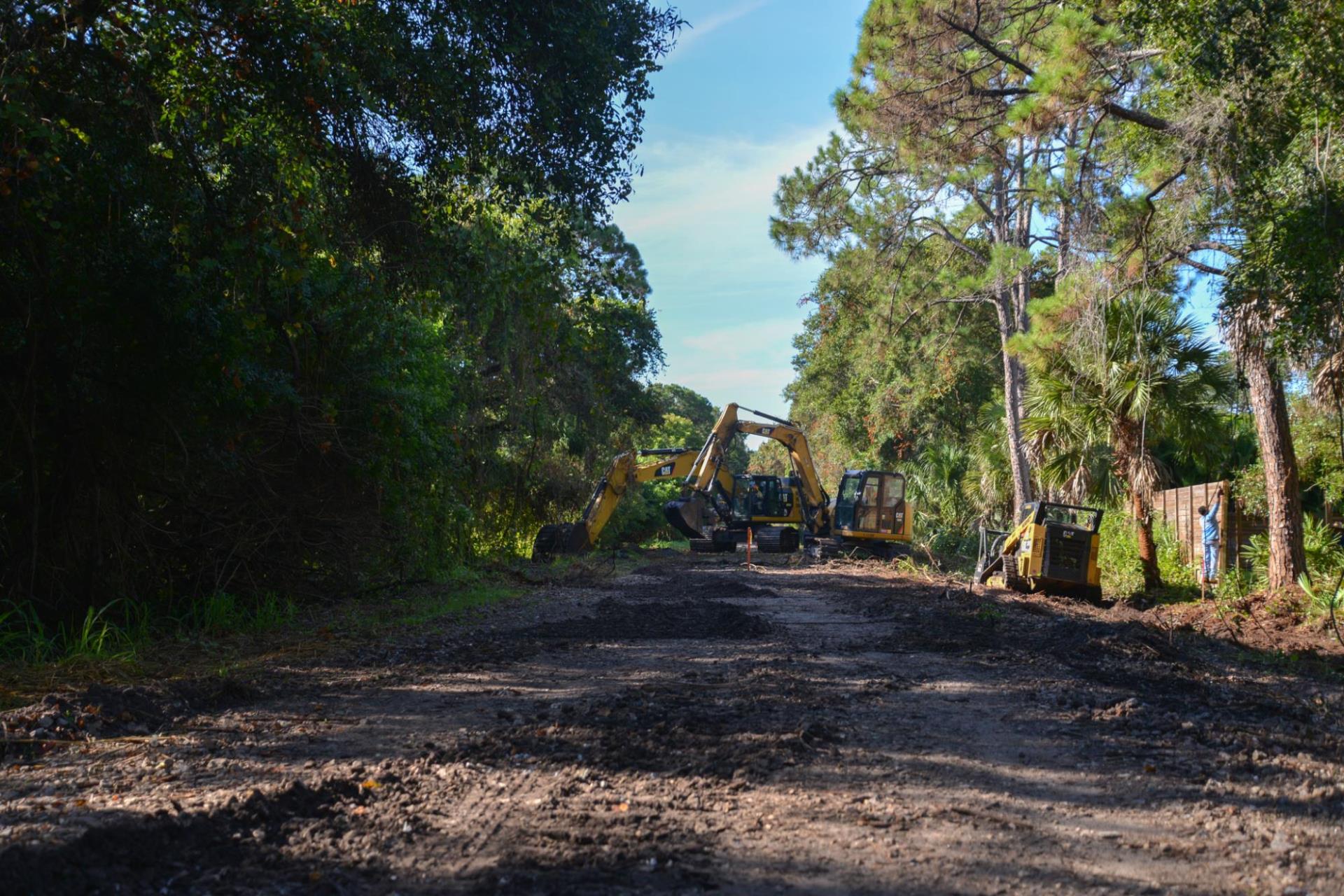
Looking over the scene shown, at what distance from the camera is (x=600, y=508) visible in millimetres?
28484

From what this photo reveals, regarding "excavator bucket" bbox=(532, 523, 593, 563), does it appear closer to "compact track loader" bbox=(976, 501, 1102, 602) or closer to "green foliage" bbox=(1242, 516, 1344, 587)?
"compact track loader" bbox=(976, 501, 1102, 602)

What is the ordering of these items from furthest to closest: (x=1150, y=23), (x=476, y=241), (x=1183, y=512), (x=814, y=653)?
(x=1183, y=512) → (x=476, y=241) → (x=1150, y=23) → (x=814, y=653)

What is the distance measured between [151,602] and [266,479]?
1747mm

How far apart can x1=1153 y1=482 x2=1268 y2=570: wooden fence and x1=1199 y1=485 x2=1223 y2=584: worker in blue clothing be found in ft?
0.27

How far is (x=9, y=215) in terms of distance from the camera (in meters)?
8.84

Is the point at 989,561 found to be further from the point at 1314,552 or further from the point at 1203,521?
the point at 1314,552

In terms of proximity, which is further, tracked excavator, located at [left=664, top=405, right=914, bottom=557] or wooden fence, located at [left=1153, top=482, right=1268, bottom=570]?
tracked excavator, located at [left=664, top=405, right=914, bottom=557]

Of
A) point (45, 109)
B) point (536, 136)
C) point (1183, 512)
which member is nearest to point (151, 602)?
point (45, 109)

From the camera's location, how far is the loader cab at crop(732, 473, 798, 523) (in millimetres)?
34625

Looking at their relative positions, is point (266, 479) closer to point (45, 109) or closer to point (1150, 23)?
point (45, 109)

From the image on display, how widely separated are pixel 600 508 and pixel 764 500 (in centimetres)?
805

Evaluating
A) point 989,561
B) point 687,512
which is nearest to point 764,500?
point 687,512

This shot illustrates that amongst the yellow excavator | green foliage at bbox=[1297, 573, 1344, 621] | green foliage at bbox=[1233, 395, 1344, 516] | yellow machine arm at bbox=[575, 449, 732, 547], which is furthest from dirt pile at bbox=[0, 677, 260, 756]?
yellow machine arm at bbox=[575, 449, 732, 547]

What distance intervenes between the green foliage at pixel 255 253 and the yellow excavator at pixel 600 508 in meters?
12.9
